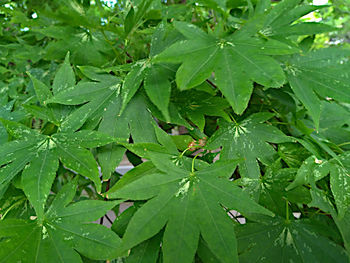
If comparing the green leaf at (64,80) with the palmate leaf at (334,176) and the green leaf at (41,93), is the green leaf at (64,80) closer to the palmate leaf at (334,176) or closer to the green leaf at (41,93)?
the green leaf at (41,93)

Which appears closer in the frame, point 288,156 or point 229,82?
point 229,82

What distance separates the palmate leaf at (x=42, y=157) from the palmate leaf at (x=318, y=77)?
1.00ft

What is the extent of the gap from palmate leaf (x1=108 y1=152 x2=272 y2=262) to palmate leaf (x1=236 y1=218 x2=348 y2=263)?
0.09 meters

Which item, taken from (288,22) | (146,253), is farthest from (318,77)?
(146,253)

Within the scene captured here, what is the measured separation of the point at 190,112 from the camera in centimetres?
47

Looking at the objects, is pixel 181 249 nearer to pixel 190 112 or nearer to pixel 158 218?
pixel 158 218

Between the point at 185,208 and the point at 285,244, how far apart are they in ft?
0.58

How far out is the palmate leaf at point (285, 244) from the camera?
16.4 inches

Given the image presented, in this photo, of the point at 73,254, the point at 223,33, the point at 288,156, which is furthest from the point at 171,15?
the point at 73,254

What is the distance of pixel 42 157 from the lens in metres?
0.42

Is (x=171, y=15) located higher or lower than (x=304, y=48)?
higher

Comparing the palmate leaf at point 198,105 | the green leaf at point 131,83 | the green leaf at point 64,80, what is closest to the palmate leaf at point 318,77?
the palmate leaf at point 198,105

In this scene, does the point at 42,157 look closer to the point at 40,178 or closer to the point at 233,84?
the point at 40,178

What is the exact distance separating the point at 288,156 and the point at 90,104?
1.14ft
